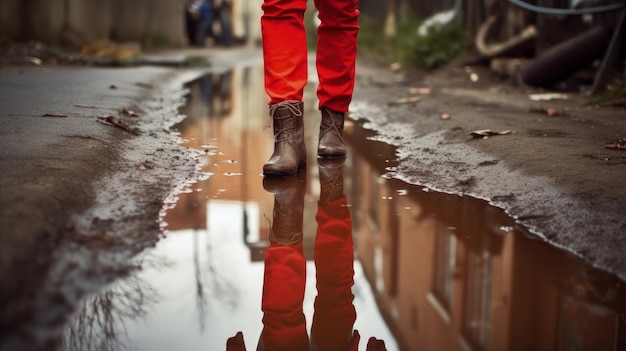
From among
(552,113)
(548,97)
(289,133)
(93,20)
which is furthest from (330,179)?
(93,20)

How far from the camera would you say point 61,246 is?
1.70 meters

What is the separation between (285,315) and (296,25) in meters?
1.59

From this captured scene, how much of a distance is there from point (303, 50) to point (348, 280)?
4.56 feet

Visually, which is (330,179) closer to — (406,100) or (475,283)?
(475,283)

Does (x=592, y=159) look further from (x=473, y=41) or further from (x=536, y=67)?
(x=473, y=41)

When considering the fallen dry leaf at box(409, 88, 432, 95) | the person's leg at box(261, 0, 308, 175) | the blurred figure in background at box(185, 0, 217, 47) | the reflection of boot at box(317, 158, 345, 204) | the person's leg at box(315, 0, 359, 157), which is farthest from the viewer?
the blurred figure in background at box(185, 0, 217, 47)

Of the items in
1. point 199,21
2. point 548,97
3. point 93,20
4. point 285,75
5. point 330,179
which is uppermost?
point 199,21

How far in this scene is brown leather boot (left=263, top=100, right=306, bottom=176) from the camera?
9.50ft

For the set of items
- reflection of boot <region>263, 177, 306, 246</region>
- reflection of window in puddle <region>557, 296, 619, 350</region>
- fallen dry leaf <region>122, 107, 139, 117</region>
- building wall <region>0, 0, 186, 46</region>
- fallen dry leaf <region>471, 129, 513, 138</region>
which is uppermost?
building wall <region>0, 0, 186, 46</region>

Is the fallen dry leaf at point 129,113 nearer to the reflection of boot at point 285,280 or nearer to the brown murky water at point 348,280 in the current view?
the brown murky water at point 348,280

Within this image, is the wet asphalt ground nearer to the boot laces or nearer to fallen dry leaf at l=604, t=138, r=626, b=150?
fallen dry leaf at l=604, t=138, r=626, b=150

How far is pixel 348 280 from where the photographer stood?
1.76 metres

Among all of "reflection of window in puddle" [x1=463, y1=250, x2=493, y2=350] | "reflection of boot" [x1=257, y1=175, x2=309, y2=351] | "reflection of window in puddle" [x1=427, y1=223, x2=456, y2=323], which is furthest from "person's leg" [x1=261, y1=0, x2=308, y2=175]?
"reflection of window in puddle" [x1=463, y1=250, x2=493, y2=350]

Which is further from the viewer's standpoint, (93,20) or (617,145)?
(93,20)
